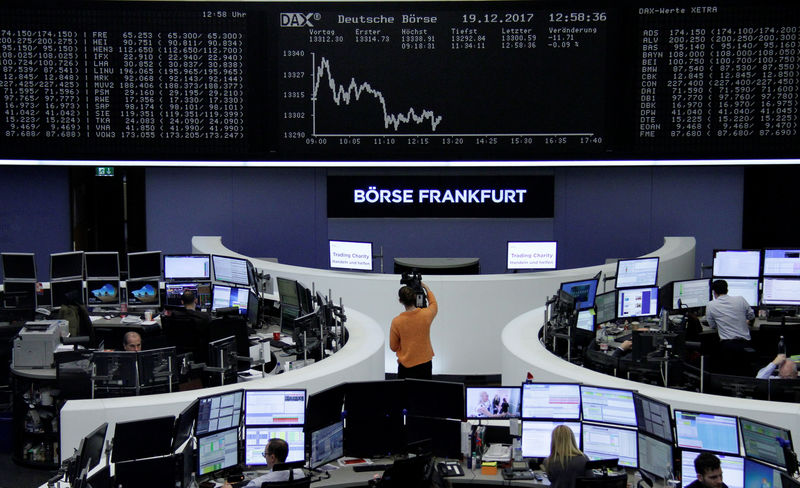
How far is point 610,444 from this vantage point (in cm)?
603

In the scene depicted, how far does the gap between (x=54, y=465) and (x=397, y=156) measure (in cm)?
437

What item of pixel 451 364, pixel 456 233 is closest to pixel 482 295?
pixel 451 364

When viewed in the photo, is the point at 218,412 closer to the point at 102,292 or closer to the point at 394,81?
the point at 394,81

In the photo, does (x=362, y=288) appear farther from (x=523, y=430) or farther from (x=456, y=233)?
(x=523, y=430)

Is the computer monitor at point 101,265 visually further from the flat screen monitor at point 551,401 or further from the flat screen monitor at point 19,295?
the flat screen monitor at point 551,401

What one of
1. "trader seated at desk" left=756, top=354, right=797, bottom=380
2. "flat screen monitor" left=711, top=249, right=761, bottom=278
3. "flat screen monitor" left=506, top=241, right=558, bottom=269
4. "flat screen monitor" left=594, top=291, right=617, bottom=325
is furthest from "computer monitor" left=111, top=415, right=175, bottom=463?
"flat screen monitor" left=711, top=249, right=761, bottom=278

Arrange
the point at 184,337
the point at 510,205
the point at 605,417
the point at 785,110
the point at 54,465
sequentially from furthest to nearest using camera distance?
1. the point at 510,205
2. the point at 785,110
3. the point at 184,337
4. the point at 54,465
5. the point at 605,417

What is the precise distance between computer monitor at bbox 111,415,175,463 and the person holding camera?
267 cm

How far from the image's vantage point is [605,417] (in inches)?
238

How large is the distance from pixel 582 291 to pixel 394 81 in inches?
116

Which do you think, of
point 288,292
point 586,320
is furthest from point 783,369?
point 288,292

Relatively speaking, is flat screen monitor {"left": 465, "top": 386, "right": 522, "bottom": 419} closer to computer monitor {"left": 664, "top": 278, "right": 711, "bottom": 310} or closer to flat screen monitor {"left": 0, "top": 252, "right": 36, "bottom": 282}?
computer monitor {"left": 664, "top": 278, "right": 711, "bottom": 310}

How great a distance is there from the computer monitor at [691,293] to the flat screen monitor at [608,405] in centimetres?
419

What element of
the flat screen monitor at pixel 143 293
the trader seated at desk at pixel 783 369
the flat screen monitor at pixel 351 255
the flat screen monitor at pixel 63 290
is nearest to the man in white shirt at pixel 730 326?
the trader seated at desk at pixel 783 369
